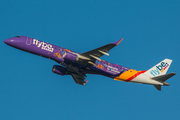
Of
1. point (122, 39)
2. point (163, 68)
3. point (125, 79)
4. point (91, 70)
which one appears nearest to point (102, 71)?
point (91, 70)

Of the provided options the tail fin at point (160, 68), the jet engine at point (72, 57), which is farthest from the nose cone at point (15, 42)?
the tail fin at point (160, 68)

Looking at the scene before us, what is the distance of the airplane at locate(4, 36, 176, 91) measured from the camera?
1822 inches

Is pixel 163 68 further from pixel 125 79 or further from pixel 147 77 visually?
pixel 125 79

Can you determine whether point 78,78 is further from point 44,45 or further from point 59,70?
point 44,45

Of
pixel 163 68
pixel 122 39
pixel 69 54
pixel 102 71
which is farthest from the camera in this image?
pixel 163 68

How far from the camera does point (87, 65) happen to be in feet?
158

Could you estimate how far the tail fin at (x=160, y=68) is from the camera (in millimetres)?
53344

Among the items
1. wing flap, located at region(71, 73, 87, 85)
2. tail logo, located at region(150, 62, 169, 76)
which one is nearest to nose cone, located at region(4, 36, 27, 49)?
wing flap, located at region(71, 73, 87, 85)

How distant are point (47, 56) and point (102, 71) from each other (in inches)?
439

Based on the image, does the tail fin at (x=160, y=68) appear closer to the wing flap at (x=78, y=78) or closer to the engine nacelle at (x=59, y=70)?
the wing flap at (x=78, y=78)

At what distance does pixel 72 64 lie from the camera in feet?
158

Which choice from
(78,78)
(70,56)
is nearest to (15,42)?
(70,56)

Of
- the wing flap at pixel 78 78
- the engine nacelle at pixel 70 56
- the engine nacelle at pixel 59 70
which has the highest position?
the engine nacelle at pixel 70 56

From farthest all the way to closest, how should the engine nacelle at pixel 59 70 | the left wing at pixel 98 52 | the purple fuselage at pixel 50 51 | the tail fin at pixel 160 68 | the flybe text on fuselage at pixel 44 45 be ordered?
1. the tail fin at pixel 160 68
2. the engine nacelle at pixel 59 70
3. the flybe text on fuselage at pixel 44 45
4. the purple fuselage at pixel 50 51
5. the left wing at pixel 98 52
